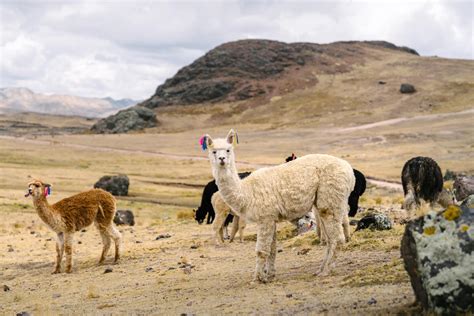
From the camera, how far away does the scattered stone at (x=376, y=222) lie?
12953 millimetres

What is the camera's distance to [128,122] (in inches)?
4173

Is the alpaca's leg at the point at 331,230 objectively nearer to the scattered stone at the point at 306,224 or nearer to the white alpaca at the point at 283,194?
the white alpaca at the point at 283,194

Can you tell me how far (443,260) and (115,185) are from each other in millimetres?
29498

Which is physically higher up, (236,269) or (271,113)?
(271,113)

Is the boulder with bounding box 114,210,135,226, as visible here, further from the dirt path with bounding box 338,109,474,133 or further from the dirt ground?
the dirt path with bounding box 338,109,474,133

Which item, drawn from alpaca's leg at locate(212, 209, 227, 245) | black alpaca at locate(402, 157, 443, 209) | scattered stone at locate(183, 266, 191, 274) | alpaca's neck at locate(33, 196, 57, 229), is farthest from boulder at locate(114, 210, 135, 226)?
black alpaca at locate(402, 157, 443, 209)

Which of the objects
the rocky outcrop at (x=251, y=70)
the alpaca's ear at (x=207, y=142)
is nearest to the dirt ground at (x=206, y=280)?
the alpaca's ear at (x=207, y=142)

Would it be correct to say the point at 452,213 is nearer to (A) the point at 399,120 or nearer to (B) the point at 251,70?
(A) the point at 399,120

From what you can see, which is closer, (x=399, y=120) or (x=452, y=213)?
(x=452, y=213)

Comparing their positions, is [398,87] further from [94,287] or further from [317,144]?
[94,287]

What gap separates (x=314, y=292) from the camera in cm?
803

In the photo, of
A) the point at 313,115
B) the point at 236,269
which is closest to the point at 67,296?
the point at 236,269

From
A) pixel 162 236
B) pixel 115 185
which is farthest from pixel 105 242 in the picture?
pixel 115 185

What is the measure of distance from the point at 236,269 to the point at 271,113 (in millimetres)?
96952
